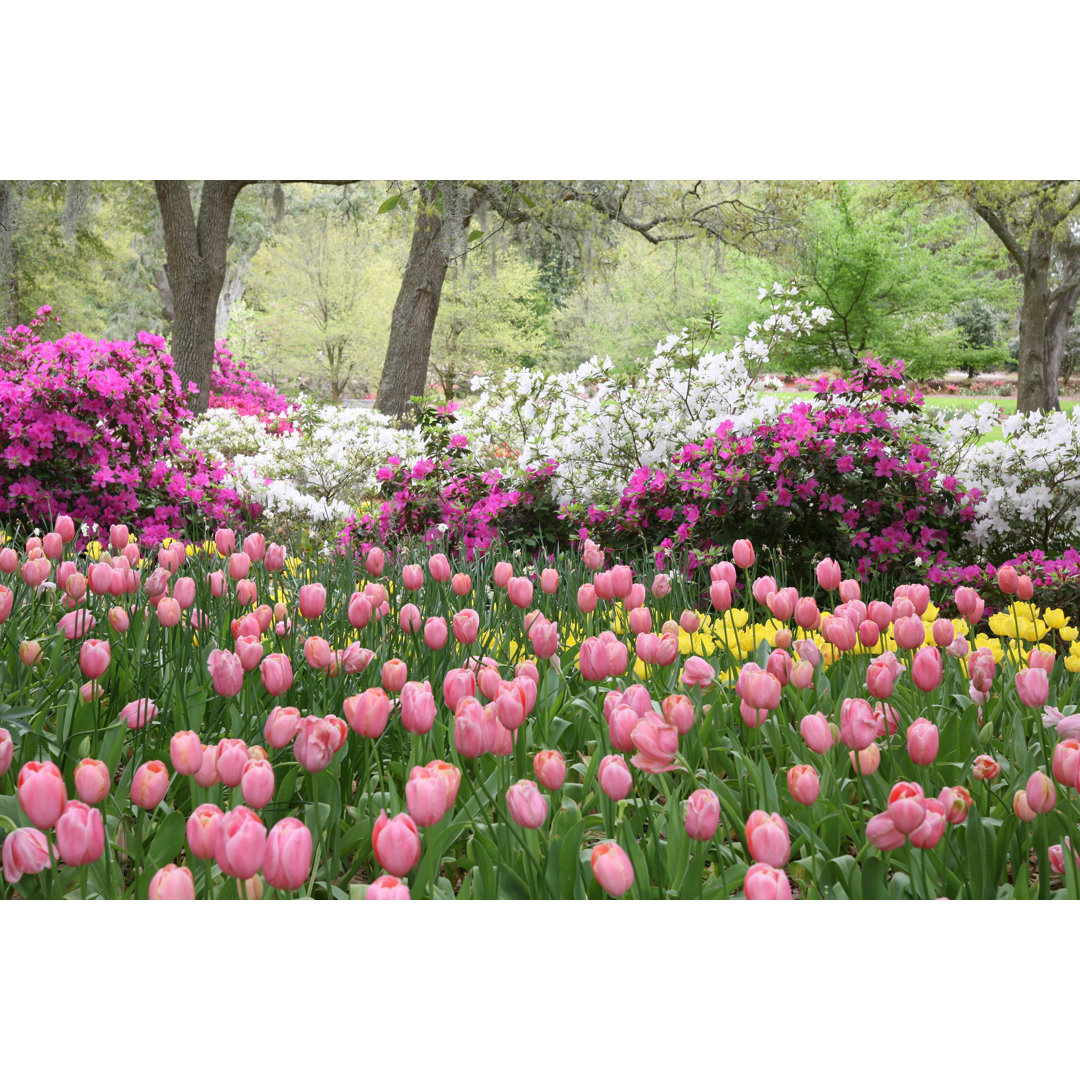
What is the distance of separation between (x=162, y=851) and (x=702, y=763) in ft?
3.24

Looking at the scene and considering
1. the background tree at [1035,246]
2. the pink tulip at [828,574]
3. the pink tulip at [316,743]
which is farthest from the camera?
the background tree at [1035,246]

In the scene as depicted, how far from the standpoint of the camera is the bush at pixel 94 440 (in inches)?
203

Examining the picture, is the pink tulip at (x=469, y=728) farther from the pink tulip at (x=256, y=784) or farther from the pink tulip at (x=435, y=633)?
the pink tulip at (x=435, y=633)

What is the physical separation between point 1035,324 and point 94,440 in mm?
13205

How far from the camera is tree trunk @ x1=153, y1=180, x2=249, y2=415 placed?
8.84 m

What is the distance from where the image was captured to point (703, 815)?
3.66 feet

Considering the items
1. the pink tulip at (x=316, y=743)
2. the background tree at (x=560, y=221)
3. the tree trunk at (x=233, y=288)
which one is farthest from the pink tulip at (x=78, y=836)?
the tree trunk at (x=233, y=288)

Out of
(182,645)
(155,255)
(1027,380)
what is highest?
(155,255)

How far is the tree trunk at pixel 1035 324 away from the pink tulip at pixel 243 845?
14.7 metres

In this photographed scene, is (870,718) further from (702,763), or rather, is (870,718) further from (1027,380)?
(1027,380)

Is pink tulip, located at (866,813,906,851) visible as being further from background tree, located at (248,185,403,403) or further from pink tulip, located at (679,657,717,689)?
background tree, located at (248,185,403,403)

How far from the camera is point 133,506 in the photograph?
5332 millimetres

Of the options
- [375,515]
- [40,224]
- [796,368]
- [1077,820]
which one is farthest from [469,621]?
[40,224]

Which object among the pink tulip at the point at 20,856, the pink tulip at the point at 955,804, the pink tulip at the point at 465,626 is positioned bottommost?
the pink tulip at the point at 20,856
